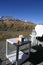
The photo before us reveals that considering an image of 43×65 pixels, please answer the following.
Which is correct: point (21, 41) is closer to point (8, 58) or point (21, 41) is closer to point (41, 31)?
point (8, 58)

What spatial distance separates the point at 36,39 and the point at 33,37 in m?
0.31

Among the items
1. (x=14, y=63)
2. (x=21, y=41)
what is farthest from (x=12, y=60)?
(x=21, y=41)

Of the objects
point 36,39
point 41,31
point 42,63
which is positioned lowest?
point 42,63

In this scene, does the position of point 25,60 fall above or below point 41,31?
below

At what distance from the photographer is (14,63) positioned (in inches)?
113

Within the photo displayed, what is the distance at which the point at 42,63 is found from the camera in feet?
10.0

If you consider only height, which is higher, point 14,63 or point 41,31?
point 41,31

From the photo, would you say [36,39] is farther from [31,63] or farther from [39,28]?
[31,63]

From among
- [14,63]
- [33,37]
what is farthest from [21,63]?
[33,37]

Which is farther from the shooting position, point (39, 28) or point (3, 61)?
point (39, 28)

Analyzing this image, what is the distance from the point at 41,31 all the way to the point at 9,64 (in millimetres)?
2744

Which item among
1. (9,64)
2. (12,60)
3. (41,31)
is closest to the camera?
(9,64)

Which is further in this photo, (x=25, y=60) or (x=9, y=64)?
(x=25, y=60)

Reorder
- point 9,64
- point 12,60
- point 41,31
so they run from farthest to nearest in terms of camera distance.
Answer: point 41,31 → point 12,60 → point 9,64
